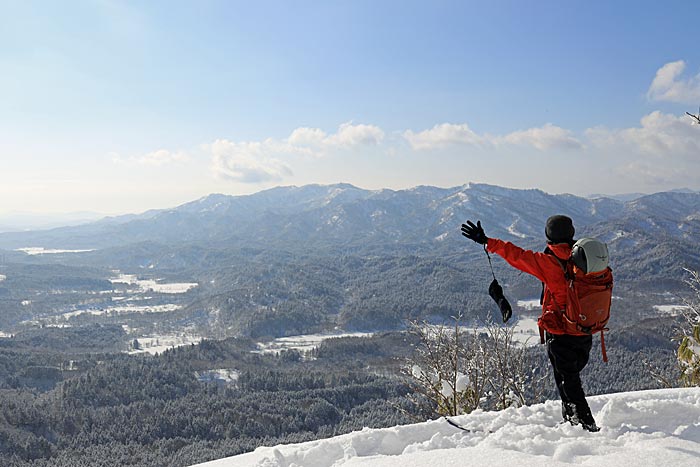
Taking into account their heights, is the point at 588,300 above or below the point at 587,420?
above

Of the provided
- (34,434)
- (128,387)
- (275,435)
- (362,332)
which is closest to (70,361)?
(128,387)

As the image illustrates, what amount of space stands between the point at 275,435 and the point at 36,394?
190 feet

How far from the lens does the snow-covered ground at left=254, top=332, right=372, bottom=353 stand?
6702 inches

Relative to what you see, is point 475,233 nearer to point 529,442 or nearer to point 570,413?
point 529,442

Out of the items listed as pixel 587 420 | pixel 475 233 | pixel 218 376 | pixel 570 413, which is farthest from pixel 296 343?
pixel 475 233

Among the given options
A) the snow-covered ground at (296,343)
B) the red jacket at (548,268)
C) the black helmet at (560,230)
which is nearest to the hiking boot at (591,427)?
the red jacket at (548,268)

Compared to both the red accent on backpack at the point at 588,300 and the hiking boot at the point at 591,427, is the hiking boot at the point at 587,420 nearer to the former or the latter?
the hiking boot at the point at 591,427

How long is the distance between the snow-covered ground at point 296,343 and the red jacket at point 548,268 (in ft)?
545

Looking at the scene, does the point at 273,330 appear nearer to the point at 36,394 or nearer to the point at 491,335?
the point at 36,394

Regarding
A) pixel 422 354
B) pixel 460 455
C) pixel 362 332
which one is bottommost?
pixel 362 332

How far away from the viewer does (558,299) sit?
16.9 feet

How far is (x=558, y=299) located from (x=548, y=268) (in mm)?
404

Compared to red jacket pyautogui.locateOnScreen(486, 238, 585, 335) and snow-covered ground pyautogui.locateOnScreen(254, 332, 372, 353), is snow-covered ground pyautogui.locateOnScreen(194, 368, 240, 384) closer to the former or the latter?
snow-covered ground pyautogui.locateOnScreen(254, 332, 372, 353)

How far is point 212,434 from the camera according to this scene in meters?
90.5
